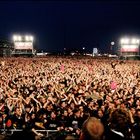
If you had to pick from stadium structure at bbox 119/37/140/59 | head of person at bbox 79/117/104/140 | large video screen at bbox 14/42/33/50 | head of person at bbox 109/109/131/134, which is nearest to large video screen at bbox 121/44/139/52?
stadium structure at bbox 119/37/140/59

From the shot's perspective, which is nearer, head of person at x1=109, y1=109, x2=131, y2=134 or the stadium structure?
head of person at x1=109, y1=109, x2=131, y2=134

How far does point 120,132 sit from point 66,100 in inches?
342

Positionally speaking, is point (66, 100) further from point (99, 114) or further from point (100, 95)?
point (99, 114)

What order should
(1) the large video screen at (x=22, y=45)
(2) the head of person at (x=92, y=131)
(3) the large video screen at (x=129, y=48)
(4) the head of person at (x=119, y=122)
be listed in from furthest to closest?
(3) the large video screen at (x=129, y=48) < (1) the large video screen at (x=22, y=45) < (4) the head of person at (x=119, y=122) < (2) the head of person at (x=92, y=131)

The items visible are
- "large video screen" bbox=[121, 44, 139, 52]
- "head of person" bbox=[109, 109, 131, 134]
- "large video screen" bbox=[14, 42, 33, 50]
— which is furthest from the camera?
"large video screen" bbox=[121, 44, 139, 52]

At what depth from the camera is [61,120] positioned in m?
9.54

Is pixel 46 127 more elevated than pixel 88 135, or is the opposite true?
pixel 88 135

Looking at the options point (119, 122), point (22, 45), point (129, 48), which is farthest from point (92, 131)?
point (129, 48)

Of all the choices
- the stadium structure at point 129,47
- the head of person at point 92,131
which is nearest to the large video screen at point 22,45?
the stadium structure at point 129,47

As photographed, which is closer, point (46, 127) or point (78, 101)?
point (46, 127)

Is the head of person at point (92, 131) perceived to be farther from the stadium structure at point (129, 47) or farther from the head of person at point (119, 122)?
the stadium structure at point (129, 47)

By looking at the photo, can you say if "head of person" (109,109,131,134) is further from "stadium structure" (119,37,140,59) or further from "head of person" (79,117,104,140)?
"stadium structure" (119,37,140,59)

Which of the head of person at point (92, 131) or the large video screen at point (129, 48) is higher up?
the large video screen at point (129, 48)

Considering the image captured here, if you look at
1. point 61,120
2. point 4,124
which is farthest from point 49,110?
point 4,124
